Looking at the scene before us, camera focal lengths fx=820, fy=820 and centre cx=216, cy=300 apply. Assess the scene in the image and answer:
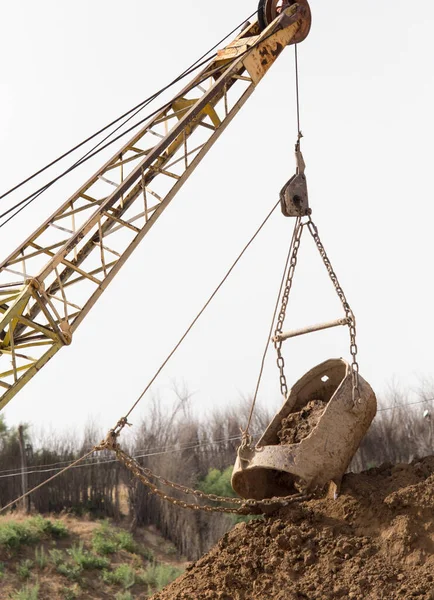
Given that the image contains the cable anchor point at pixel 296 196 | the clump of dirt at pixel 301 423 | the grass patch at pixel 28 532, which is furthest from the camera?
the grass patch at pixel 28 532

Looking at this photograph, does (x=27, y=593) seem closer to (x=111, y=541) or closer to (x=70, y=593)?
(x=70, y=593)

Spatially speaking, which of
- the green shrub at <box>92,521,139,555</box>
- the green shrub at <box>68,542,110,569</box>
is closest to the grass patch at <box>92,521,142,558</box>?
the green shrub at <box>92,521,139,555</box>

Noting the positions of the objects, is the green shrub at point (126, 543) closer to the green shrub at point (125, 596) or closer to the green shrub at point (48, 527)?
the green shrub at point (48, 527)

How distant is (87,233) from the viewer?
988 centimetres

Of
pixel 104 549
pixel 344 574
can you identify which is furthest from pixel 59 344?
pixel 104 549

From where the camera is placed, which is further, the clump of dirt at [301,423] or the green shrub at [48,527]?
the green shrub at [48,527]

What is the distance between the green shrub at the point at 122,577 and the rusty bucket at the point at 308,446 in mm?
10881

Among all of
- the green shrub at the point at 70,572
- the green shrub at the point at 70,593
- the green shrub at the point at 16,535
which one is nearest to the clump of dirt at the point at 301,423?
the green shrub at the point at 70,593

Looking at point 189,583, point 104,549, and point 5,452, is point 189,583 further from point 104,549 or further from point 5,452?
point 5,452

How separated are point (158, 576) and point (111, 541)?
224 centimetres

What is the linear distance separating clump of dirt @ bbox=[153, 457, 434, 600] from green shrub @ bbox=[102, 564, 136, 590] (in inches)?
441

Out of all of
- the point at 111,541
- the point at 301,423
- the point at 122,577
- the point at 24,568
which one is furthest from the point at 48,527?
the point at 301,423

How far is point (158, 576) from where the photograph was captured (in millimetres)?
18516

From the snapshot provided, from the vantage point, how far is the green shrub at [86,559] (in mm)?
18641
